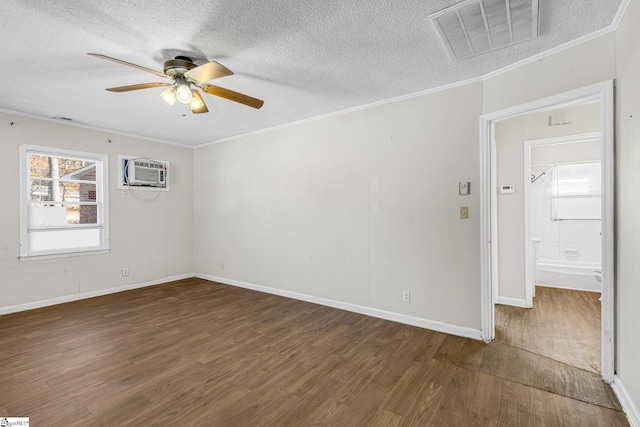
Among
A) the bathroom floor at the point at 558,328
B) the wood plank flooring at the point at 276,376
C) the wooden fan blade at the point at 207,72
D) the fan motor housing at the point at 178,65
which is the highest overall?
the fan motor housing at the point at 178,65

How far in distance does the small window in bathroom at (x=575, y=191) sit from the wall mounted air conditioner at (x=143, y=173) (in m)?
7.00

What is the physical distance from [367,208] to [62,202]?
170 inches

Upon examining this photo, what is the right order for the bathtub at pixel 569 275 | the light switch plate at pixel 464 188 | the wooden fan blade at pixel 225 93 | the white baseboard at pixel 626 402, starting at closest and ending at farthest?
the white baseboard at pixel 626 402
the wooden fan blade at pixel 225 93
the light switch plate at pixel 464 188
the bathtub at pixel 569 275

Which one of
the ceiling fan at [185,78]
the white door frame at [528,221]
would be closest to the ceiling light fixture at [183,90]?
the ceiling fan at [185,78]

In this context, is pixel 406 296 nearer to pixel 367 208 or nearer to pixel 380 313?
pixel 380 313

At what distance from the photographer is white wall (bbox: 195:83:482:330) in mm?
3006

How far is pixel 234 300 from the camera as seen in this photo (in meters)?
4.23

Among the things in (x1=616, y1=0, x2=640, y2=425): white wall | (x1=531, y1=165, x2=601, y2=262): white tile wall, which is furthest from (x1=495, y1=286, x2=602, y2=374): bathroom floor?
(x1=531, y1=165, x2=601, y2=262): white tile wall

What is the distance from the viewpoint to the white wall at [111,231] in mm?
3750

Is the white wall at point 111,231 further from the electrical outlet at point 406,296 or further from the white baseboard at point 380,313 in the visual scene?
the electrical outlet at point 406,296

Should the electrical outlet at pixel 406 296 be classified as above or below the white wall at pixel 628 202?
below

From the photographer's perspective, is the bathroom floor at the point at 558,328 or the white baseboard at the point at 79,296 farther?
the white baseboard at the point at 79,296

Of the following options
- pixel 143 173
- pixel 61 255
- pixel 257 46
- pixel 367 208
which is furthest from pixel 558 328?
pixel 61 255

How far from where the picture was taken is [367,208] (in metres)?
3.62
